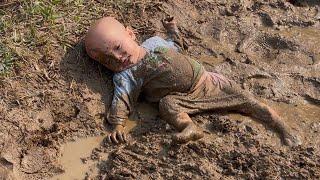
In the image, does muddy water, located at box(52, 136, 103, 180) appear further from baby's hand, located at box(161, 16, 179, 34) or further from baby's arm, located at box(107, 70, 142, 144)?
baby's hand, located at box(161, 16, 179, 34)

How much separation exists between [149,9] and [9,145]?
1836 millimetres

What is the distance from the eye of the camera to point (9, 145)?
4125mm

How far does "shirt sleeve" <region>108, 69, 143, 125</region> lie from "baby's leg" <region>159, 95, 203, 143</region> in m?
0.26

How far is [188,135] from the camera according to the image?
395 cm

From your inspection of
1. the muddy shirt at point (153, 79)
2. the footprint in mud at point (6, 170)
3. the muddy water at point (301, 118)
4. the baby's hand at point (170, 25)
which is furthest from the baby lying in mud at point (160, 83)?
the footprint in mud at point (6, 170)

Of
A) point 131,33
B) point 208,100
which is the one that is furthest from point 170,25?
point 208,100

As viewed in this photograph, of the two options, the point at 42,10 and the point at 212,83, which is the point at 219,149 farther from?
the point at 42,10

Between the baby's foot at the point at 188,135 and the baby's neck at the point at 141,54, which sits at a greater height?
the baby's neck at the point at 141,54

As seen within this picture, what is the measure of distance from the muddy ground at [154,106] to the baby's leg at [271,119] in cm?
6

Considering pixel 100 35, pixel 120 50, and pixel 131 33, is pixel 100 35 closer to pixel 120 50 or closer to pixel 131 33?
pixel 120 50

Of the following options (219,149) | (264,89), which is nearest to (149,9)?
(264,89)

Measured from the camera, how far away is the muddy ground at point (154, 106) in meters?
3.91

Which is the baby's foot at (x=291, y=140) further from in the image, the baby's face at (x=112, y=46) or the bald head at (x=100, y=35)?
the bald head at (x=100, y=35)

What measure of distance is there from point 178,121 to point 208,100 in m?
0.31
